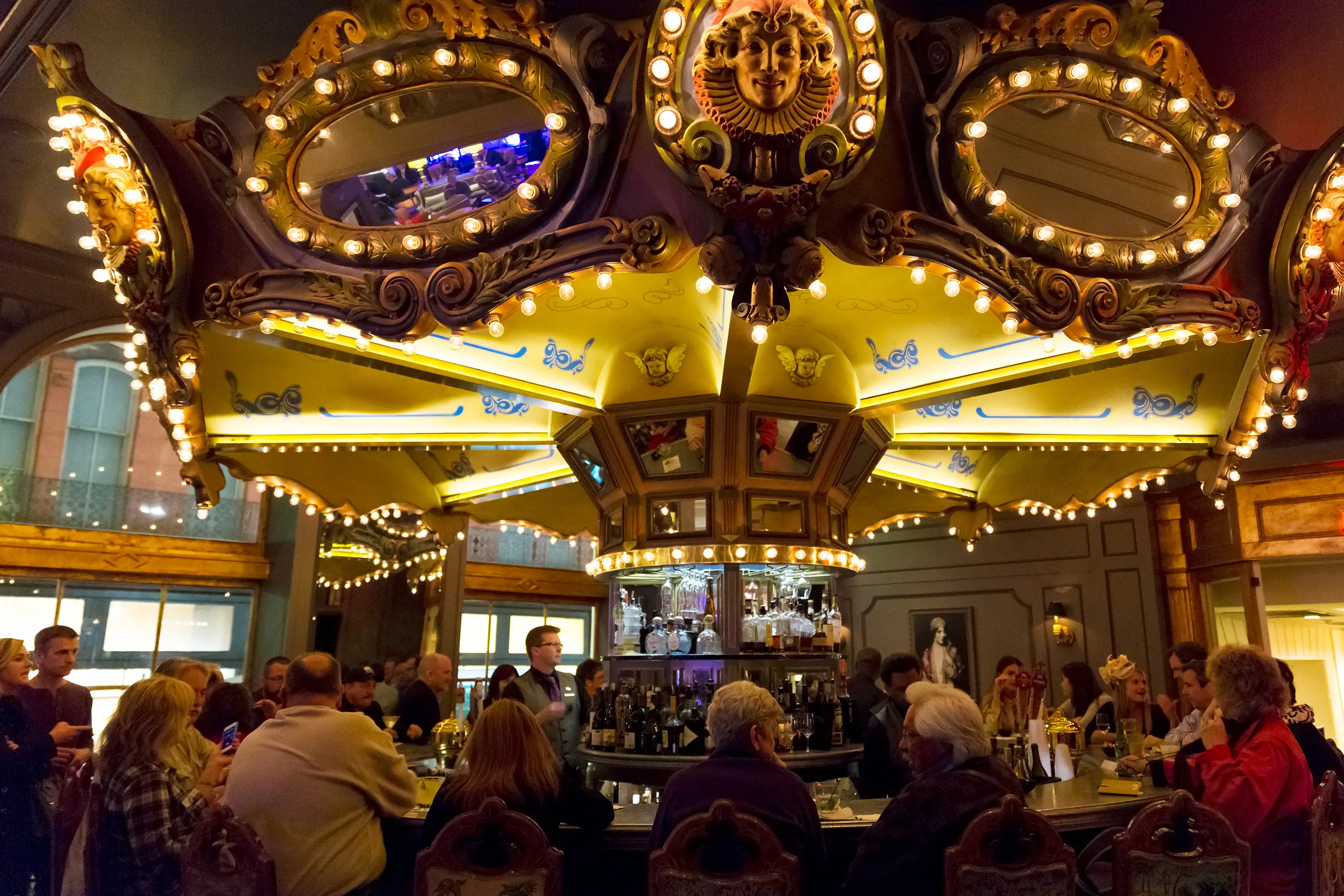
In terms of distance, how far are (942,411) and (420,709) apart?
12.4 ft

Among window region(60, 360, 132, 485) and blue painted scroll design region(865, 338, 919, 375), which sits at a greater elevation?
window region(60, 360, 132, 485)

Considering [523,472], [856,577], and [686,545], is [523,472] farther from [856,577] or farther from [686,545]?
[856,577]

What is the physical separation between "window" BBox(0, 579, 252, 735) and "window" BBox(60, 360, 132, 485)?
4.23ft

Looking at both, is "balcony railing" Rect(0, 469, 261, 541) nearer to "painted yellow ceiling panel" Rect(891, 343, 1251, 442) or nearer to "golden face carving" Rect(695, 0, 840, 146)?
"painted yellow ceiling panel" Rect(891, 343, 1251, 442)

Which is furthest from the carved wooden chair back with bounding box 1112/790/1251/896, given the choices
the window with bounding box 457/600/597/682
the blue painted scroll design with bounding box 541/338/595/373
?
the window with bounding box 457/600/597/682

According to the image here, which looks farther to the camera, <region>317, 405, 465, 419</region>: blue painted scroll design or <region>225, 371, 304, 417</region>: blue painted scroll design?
<region>317, 405, 465, 419</region>: blue painted scroll design

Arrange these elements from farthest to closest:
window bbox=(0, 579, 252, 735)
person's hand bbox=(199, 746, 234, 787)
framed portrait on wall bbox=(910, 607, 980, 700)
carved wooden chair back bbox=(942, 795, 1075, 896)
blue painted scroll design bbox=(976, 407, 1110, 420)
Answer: framed portrait on wall bbox=(910, 607, 980, 700) → window bbox=(0, 579, 252, 735) → blue painted scroll design bbox=(976, 407, 1110, 420) → person's hand bbox=(199, 746, 234, 787) → carved wooden chair back bbox=(942, 795, 1075, 896)

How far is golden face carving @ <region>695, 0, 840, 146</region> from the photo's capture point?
277 cm

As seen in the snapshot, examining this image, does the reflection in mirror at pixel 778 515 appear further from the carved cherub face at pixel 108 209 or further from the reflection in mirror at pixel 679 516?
the carved cherub face at pixel 108 209

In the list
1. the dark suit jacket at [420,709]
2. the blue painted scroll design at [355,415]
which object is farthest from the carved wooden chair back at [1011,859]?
the blue painted scroll design at [355,415]

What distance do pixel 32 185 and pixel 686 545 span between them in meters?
4.76

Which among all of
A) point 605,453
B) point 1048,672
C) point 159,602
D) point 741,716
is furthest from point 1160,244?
point 159,602

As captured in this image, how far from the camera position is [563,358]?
189 inches

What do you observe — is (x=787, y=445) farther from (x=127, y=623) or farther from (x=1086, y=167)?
(x=127, y=623)
